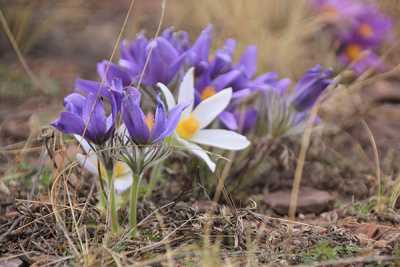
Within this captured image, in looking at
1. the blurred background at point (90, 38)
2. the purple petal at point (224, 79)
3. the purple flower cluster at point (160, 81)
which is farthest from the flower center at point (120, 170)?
the blurred background at point (90, 38)

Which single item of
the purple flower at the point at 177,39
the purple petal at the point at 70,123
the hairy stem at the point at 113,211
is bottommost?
the hairy stem at the point at 113,211

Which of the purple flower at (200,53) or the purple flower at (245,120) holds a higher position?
the purple flower at (200,53)

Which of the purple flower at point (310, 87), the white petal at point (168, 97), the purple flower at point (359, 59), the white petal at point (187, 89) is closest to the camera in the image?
the white petal at point (168, 97)

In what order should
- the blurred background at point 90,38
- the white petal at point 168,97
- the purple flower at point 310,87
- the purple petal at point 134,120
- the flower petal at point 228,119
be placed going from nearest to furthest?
the purple petal at point 134,120 → the white petal at point 168,97 → the flower petal at point 228,119 → the purple flower at point 310,87 → the blurred background at point 90,38

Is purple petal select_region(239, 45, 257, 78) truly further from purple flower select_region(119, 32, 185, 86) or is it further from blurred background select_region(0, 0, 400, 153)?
blurred background select_region(0, 0, 400, 153)

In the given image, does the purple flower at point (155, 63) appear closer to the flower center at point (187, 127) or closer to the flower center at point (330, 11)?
the flower center at point (187, 127)

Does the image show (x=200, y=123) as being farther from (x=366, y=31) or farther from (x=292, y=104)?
(x=366, y=31)

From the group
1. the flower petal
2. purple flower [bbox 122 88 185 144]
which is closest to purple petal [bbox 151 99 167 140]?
purple flower [bbox 122 88 185 144]
